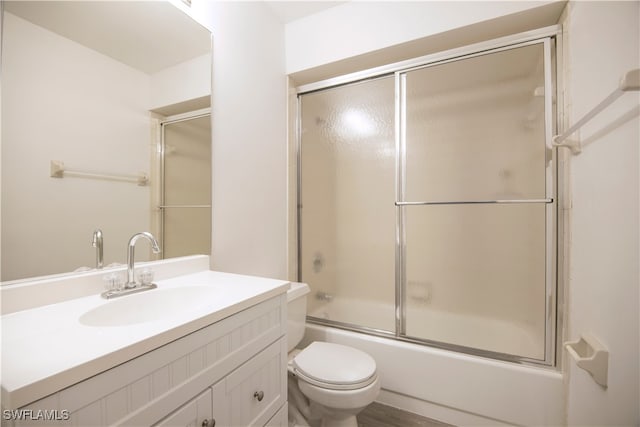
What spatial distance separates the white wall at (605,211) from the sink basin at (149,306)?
1.34 m

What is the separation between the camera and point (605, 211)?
990 millimetres

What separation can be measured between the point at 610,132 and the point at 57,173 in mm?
1856

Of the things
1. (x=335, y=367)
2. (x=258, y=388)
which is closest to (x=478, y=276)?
(x=335, y=367)

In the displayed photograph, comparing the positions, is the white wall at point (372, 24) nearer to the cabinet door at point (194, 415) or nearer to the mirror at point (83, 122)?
the mirror at point (83, 122)

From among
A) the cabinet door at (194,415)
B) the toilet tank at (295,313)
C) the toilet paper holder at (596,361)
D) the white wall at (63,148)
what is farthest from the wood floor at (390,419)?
the white wall at (63,148)

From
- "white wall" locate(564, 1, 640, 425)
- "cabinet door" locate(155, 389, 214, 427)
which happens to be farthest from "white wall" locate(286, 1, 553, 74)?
"cabinet door" locate(155, 389, 214, 427)

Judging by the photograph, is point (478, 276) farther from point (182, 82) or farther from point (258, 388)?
point (182, 82)

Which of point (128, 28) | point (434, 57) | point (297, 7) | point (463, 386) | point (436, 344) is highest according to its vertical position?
point (297, 7)

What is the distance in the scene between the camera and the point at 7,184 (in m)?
0.79

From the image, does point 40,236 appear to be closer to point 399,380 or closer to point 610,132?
point 399,380

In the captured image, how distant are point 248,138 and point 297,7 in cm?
92

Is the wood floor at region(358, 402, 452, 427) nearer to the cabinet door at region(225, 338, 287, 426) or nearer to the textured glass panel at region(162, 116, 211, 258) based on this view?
the cabinet door at region(225, 338, 287, 426)

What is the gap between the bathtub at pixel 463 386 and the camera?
52.1 inches

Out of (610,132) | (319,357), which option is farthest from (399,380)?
(610,132)
